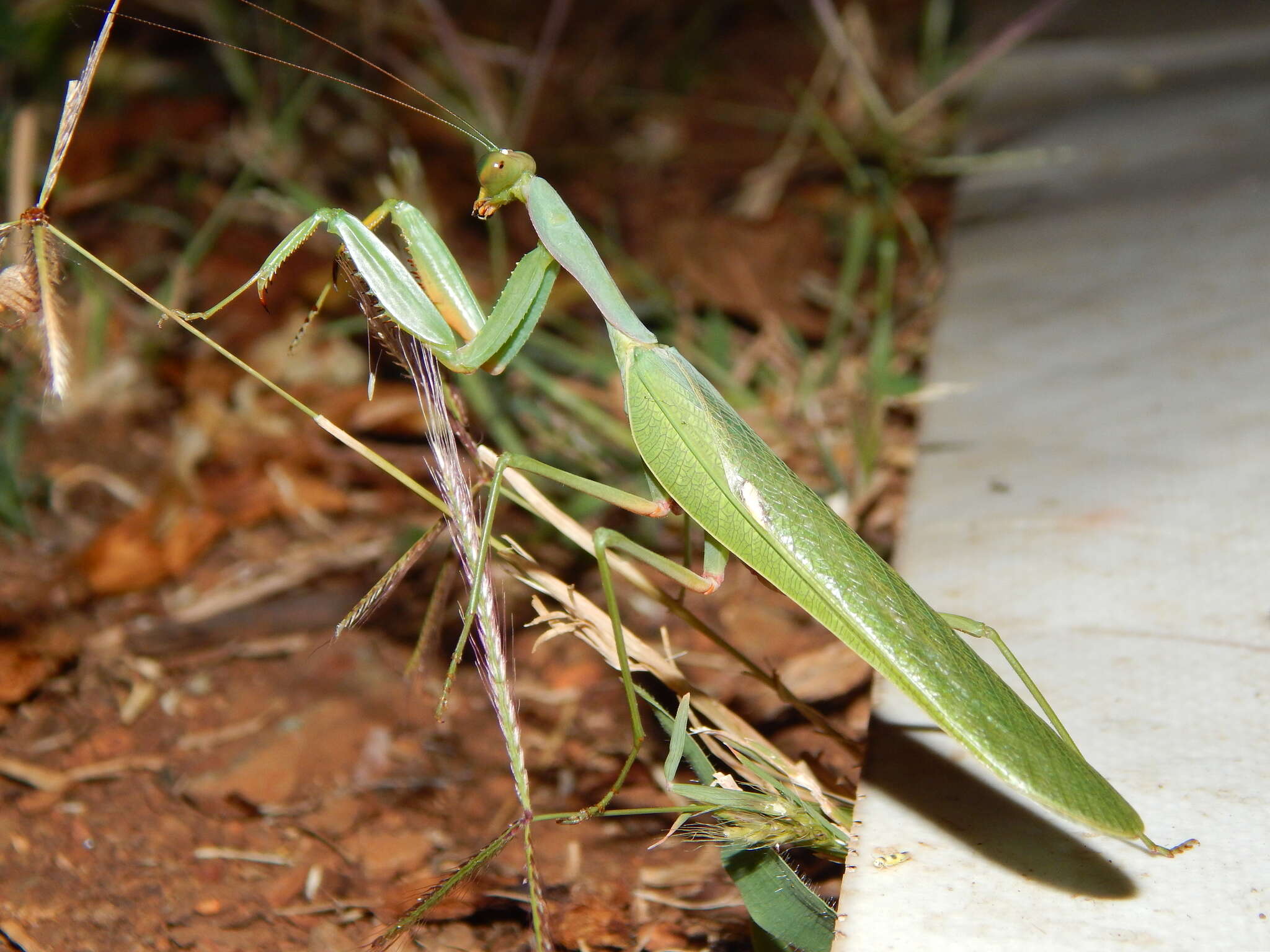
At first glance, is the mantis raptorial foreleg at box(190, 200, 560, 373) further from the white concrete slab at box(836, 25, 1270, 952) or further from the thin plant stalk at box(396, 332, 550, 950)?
the white concrete slab at box(836, 25, 1270, 952)

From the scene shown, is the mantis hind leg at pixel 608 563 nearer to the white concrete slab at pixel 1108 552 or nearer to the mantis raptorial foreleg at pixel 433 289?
the mantis raptorial foreleg at pixel 433 289

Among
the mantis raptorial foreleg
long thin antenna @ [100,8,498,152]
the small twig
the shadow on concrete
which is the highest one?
long thin antenna @ [100,8,498,152]

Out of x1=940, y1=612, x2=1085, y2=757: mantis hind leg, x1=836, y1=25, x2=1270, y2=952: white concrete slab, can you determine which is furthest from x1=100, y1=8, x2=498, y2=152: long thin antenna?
x1=836, y1=25, x2=1270, y2=952: white concrete slab

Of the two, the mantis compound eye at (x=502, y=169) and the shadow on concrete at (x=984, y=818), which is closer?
the shadow on concrete at (x=984, y=818)

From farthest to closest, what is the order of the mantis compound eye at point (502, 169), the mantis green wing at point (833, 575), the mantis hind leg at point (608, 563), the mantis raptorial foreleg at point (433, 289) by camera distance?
the mantis compound eye at point (502, 169) < the mantis raptorial foreleg at point (433, 289) < the mantis hind leg at point (608, 563) < the mantis green wing at point (833, 575)

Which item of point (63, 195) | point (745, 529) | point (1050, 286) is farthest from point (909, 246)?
point (63, 195)

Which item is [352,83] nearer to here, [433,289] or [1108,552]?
[433,289]

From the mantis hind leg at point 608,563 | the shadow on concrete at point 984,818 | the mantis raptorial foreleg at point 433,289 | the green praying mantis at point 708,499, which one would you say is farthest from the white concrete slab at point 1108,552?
the mantis raptorial foreleg at point 433,289
